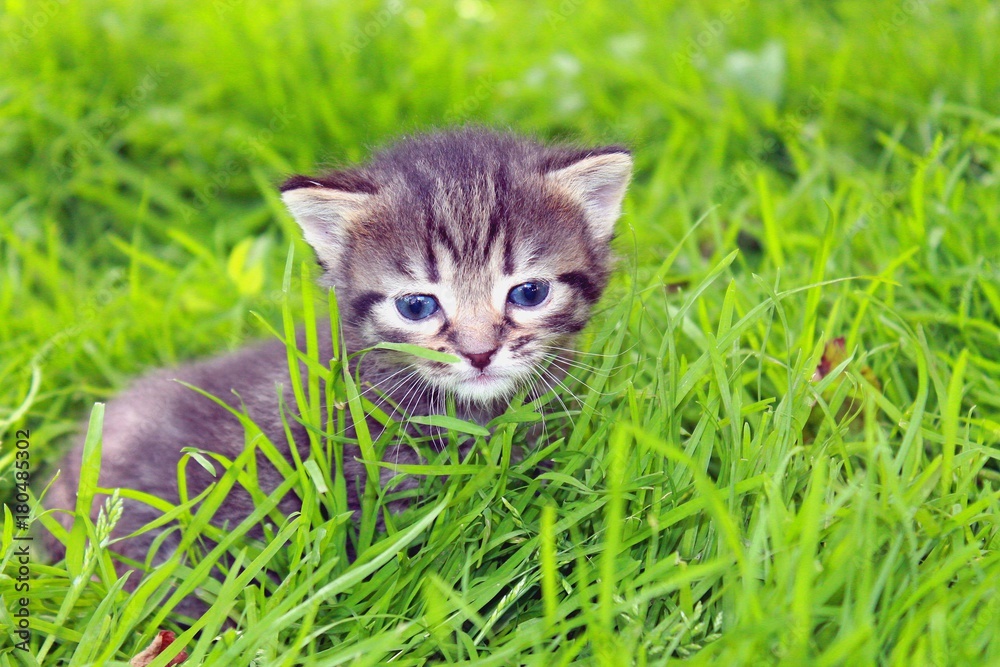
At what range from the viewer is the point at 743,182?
4.86 meters

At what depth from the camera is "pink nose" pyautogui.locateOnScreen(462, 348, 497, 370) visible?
262 centimetres

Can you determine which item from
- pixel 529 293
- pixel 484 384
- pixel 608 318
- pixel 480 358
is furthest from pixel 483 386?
pixel 608 318

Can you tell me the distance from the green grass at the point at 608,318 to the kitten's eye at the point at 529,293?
29 cm

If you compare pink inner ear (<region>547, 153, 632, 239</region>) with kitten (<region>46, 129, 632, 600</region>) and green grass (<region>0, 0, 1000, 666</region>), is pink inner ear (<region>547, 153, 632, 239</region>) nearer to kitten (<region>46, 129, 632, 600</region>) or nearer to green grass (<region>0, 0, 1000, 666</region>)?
kitten (<region>46, 129, 632, 600</region>)

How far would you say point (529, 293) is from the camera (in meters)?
2.82

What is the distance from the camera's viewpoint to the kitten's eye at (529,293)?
9.20ft

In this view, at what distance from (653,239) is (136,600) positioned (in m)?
3.08

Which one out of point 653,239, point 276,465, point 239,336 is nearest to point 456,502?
point 276,465

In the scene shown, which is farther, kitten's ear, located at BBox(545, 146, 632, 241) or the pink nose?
kitten's ear, located at BBox(545, 146, 632, 241)

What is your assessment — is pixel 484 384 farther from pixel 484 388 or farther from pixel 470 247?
pixel 470 247

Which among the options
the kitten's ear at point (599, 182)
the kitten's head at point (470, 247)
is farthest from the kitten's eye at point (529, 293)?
the kitten's ear at point (599, 182)

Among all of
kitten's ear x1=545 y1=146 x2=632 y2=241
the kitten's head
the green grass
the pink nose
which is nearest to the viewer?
the green grass

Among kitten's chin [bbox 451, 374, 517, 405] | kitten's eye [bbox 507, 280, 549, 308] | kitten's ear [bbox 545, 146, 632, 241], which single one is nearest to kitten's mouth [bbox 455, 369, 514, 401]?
kitten's chin [bbox 451, 374, 517, 405]

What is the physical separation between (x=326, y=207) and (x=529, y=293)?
0.73m
